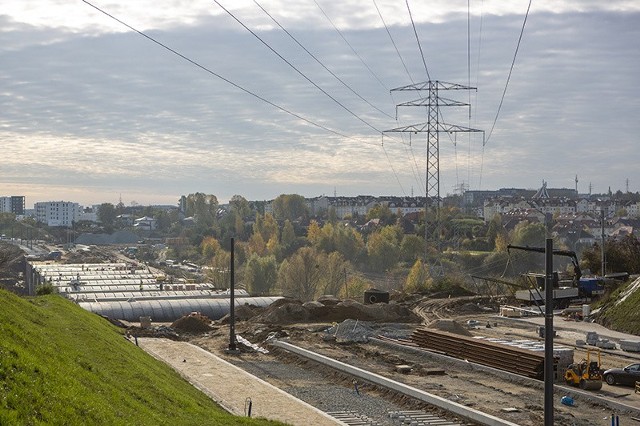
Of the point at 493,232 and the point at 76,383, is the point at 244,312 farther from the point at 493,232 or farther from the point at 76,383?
the point at 493,232

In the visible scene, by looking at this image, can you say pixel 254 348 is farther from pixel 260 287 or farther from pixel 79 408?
pixel 260 287

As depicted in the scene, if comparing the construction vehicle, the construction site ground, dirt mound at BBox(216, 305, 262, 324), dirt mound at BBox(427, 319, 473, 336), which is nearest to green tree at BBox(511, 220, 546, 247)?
the construction site ground

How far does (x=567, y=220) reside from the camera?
183m

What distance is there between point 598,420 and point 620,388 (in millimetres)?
5609

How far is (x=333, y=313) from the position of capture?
5528cm

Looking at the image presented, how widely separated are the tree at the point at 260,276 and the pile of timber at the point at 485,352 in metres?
73.4

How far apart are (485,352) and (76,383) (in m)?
23.4

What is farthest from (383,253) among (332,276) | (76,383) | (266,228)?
(76,383)

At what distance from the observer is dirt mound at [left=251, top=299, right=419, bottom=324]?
54000mm

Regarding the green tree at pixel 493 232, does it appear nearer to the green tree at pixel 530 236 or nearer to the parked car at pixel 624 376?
the green tree at pixel 530 236

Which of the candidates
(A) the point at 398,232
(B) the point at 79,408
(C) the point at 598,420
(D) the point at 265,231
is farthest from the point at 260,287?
(B) the point at 79,408

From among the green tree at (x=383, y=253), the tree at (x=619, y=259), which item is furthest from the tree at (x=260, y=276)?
the tree at (x=619, y=259)

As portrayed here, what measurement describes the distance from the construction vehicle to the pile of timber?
3.48 feet

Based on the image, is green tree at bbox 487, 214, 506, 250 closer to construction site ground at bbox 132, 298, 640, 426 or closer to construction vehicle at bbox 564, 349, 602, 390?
construction site ground at bbox 132, 298, 640, 426
